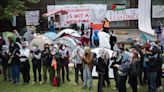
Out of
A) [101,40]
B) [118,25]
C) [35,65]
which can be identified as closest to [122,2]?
[118,25]

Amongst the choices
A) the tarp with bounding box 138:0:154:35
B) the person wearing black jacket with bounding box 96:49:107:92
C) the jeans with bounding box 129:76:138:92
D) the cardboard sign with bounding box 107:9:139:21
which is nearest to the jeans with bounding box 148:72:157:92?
the jeans with bounding box 129:76:138:92

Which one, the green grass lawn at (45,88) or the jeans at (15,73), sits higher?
the jeans at (15,73)

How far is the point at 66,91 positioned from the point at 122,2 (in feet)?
78.0

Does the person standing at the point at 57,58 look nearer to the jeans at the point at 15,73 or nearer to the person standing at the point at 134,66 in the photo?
the jeans at the point at 15,73

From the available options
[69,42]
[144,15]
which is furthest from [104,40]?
[144,15]

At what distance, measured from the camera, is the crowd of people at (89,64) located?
52.2 feet

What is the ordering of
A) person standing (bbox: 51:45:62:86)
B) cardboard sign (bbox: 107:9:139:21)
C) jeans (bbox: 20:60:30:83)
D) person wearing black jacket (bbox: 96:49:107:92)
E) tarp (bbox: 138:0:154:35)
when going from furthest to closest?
1. cardboard sign (bbox: 107:9:139:21)
2. tarp (bbox: 138:0:154:35)
3. jeans (bbox: 20:60:30:83)
4. person standing (bbox: 51:45:62:86)
5. person wearing black jacket (bbox: 96:49:107:92)

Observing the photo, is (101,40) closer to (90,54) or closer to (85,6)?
(90,54)

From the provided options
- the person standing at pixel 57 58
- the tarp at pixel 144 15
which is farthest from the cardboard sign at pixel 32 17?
the person standing at pixel 57 58

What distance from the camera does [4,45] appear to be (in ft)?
62.8

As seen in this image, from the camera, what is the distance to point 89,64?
56.6ft

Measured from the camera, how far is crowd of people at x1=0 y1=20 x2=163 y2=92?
15922mm

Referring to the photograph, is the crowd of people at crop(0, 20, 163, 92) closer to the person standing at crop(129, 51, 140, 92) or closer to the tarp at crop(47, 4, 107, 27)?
the person standing at crop(129, 51, 140, 92)

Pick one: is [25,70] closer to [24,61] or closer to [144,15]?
[24,61]
